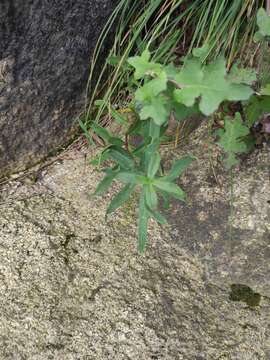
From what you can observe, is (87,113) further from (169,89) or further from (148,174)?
(169,89)

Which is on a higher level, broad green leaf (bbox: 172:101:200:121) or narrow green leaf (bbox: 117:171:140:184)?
broad green leaf (bbox: 172:101:200:121)

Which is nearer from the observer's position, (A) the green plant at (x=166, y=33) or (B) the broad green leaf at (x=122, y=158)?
(B) the broad green leaf at (x=122, y=158)

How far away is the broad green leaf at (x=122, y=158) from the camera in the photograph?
4.15 feet

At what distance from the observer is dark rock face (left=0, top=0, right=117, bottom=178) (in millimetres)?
1495

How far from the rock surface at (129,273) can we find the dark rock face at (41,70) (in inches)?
4.6

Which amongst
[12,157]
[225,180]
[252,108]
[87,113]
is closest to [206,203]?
[225,180]

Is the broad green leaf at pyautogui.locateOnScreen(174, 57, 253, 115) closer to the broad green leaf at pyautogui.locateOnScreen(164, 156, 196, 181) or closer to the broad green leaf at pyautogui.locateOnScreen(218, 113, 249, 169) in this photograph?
the broad green leaf at pyautogui.locateOnScreen(164, 156, 196, 181)

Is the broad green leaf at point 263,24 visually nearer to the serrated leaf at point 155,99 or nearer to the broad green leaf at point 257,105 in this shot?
the broad green leaf at point 257,105

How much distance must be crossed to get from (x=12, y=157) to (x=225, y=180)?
0.64 meters

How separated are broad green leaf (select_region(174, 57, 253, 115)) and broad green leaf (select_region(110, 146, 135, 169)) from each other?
0.29m

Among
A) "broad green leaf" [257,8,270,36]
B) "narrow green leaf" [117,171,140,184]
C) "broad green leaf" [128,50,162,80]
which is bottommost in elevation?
"narrow green leaf" [117,171,140,184]

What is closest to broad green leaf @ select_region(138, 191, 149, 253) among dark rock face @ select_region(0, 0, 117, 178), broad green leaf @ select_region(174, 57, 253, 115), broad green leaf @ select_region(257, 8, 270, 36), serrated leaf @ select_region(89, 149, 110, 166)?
serrated leaf @ select_region(89, 149, 110, 166)

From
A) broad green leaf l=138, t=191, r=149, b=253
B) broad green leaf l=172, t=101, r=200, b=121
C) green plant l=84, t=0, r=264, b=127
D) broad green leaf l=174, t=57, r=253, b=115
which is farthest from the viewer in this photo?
green plant l=84, t=0, r=264, b=127

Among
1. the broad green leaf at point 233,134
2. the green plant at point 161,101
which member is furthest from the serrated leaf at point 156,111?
the broad green leaf at point 233,134
